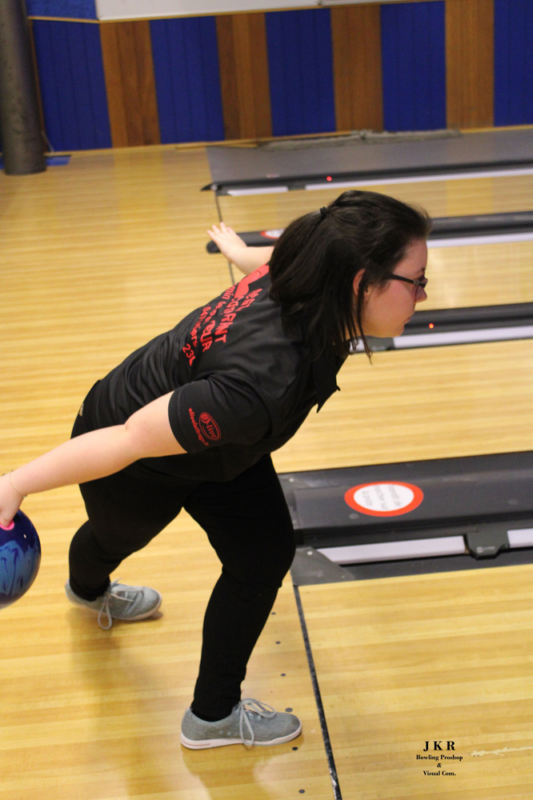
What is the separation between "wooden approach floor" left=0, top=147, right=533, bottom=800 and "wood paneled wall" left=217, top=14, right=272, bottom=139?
5.28 meters

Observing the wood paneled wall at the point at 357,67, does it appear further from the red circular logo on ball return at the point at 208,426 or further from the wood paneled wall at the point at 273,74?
the red circular logo on ball return at the point at 208,426

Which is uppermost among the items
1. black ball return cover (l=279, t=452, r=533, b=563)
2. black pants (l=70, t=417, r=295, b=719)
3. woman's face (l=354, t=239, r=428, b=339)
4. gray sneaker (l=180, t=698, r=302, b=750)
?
woman's face (l=354, t=239, r=428, b=339)

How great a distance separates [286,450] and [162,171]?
4831 mm

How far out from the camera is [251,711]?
1363mm

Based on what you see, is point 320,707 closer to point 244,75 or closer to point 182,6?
point 244,75

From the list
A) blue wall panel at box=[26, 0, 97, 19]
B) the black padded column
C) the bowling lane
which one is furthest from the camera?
blue wall panel at box=[26, 0, 97, 19]

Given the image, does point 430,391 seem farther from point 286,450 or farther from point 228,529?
point 228,529

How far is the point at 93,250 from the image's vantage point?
454 centimetres

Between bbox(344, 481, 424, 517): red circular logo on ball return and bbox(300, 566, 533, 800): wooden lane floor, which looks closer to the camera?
bbox(300, 566, 533, 800): wooden lane floor

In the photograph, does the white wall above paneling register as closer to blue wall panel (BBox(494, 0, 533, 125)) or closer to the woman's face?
blue wall panel (BBox(494, 0, 533, 125))

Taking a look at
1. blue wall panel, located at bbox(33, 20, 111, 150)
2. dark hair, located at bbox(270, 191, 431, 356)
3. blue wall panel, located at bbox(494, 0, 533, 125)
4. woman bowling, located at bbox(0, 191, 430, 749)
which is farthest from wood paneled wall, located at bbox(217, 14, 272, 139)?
dark hair, located at bbox(270, 191, 431, 356)

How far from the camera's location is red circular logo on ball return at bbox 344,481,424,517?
1993mm

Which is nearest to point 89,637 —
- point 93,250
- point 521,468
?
point 521,468

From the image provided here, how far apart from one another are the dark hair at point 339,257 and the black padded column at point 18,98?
6.27m
